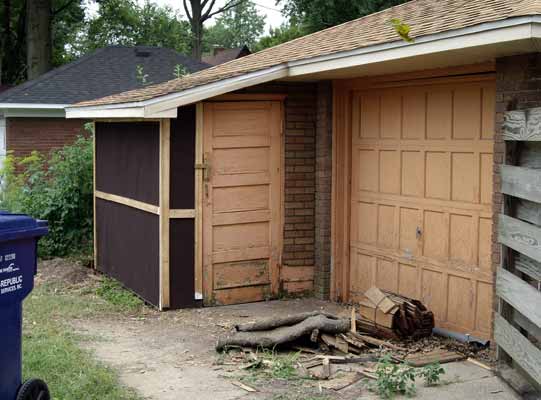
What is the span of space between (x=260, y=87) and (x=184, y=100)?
1102 mm

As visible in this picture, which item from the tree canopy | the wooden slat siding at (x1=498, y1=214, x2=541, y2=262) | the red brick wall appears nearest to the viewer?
the wooden slat siding at (x1=498, y1=214, x2=541, y2=262)

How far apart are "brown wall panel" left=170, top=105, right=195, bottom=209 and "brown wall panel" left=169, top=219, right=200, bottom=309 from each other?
0.77 ft

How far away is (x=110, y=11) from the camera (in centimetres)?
3688

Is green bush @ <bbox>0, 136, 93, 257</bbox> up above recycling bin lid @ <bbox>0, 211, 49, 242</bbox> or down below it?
below

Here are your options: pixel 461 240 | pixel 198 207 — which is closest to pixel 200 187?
pixel 198 207

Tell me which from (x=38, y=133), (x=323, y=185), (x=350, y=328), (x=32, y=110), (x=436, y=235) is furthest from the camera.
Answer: (x=38, y=133)

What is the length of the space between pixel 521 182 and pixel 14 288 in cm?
346

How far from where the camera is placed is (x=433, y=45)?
22.7ft

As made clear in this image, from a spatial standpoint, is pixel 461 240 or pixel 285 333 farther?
pixel 461 240

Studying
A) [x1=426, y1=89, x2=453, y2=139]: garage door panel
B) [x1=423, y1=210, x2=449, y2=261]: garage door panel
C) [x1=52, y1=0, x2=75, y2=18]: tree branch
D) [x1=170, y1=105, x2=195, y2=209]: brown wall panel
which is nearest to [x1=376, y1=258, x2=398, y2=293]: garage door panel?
[x1=423, y1=210, x2=449, y2=261]: garage door panel

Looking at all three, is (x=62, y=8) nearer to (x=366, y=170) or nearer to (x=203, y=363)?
(x=366, y=170)

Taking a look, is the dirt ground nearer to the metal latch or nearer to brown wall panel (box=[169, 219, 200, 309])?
brown wall panel (box=[169, 219, 200, 309])

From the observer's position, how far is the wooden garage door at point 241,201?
984cm

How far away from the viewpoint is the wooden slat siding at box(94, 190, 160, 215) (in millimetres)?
10023
